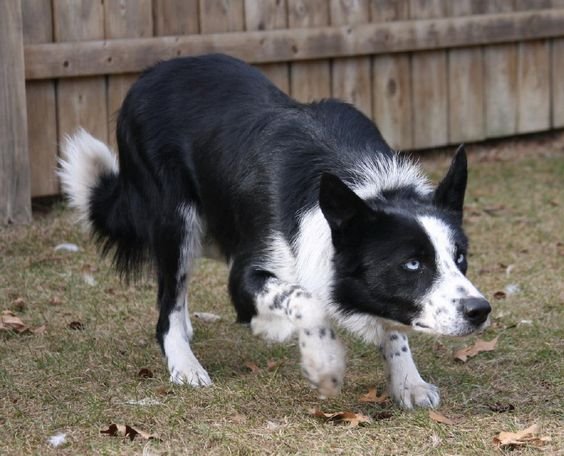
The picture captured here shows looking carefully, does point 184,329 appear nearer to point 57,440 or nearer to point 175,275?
point 175,275

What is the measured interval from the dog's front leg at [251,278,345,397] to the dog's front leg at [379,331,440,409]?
12.8 inches

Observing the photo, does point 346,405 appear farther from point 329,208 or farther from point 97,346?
point 97,346

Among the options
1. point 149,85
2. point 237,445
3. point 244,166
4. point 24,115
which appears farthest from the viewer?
point 24,115

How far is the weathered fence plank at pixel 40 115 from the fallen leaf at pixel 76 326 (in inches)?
78.7

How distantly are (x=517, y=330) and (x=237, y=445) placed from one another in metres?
2.12

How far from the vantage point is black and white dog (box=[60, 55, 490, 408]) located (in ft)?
14.0

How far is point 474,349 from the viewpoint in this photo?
543cm

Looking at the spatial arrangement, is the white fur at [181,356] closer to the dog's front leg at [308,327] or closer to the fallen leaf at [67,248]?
the dog's front leg at [308,327]

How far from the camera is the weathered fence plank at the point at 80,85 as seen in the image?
25.1 ft

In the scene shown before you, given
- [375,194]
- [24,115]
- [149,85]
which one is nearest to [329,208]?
[375,194]

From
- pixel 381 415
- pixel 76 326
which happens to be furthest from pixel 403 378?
pixel 76 326

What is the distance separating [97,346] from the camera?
5598 millimetres

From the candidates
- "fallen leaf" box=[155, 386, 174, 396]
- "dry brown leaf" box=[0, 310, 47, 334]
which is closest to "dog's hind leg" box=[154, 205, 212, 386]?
"fallen leaf" box=[155, 386, 174, 396]

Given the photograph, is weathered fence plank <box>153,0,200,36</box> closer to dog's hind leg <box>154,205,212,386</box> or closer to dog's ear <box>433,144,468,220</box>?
dog's hind leg <box>154,205,212,386</box>
